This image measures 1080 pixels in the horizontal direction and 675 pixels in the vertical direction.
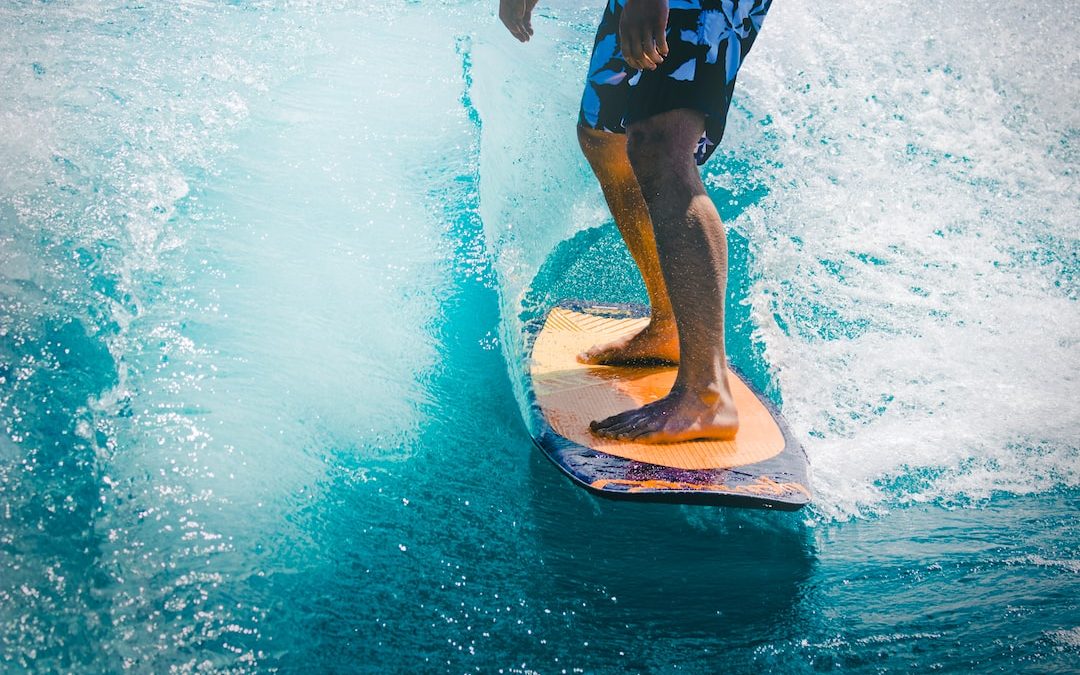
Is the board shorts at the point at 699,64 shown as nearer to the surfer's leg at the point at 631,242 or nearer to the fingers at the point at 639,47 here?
the fingers at the point at 639,47

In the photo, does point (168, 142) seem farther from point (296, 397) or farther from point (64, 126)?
point (296, 397)

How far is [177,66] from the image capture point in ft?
11.0

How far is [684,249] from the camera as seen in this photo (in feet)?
6.00

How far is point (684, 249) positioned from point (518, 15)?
1.02 m

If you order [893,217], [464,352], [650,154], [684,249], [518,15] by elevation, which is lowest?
[464,352]

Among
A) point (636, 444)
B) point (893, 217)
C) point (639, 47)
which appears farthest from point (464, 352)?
point (893, 217)

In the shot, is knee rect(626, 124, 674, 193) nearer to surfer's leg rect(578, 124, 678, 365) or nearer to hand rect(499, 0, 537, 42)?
surfer's leg rect(578, 124, 678, 365)

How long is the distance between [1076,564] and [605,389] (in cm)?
112

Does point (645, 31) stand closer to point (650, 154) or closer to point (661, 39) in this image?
point (661, 39)

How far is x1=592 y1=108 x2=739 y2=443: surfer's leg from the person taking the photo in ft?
6.00

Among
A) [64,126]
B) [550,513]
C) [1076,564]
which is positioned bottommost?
[550,513]

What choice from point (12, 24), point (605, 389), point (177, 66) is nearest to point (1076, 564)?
point (605, 389)

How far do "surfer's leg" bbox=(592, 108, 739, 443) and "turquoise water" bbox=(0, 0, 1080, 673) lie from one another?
0.21 meters

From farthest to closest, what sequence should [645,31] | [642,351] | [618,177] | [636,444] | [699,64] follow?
[642,351] → [618,177] → [636,444] → [699,64] → [645,31]
